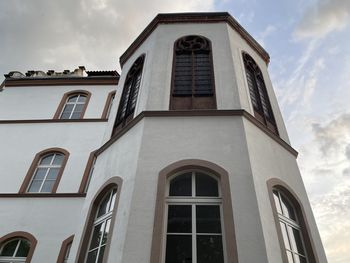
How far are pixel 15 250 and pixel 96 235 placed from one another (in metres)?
5.04

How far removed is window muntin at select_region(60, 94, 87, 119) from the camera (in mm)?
13836

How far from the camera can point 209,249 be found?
4.80 m

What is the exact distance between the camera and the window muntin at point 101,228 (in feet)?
18.7

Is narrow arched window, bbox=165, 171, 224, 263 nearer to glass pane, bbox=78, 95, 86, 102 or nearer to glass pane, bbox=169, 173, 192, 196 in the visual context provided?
glass pane, bbox=169, 173, 192, 196

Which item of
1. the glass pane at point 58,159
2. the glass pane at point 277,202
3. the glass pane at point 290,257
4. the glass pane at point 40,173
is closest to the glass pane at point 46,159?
the glass pane at point 58,159

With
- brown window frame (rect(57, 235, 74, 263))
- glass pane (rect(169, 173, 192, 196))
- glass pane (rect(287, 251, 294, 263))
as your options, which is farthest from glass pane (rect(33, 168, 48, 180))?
glass pane (rect(287, 251, 294, 263))

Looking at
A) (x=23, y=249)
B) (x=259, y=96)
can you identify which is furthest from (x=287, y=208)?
(x=23, y=249)

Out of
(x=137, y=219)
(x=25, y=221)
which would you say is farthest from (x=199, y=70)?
(x=25, y=221)

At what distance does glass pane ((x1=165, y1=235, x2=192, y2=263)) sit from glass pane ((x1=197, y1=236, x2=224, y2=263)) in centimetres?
16

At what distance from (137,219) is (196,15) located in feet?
24.4

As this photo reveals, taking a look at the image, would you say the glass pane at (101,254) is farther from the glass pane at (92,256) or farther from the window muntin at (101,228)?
the glass pane at (92,256)

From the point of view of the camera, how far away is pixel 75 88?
15.1m

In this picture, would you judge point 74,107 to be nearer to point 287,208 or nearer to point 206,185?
point 206,185

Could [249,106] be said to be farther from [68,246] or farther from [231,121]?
[68,246]
